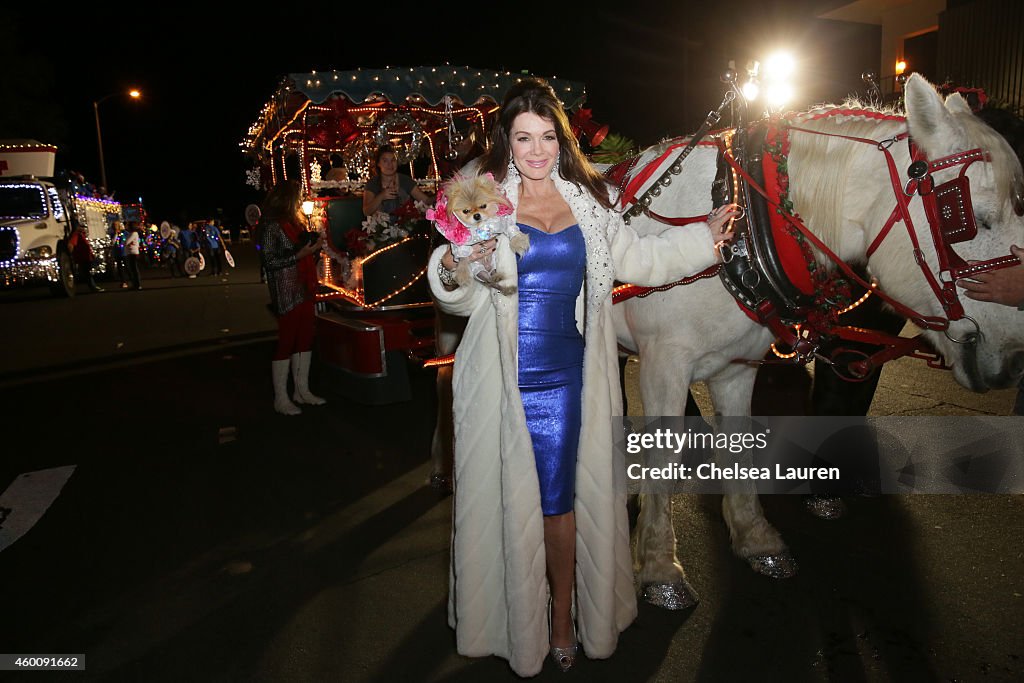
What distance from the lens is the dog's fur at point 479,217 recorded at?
7.16 ft

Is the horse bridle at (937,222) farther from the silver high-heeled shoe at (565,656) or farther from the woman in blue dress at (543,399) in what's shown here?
the silver high-heeled shoe at (565,656)

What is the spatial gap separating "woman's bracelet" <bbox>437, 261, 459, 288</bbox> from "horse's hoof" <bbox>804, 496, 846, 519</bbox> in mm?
2787

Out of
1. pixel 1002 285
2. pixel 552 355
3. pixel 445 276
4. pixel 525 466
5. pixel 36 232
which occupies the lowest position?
pixel 525 466

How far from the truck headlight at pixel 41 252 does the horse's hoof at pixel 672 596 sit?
17621 millimetres

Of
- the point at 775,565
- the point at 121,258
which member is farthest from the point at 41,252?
the point at 775,565

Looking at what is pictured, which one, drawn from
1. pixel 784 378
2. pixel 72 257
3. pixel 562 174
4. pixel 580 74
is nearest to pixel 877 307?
pixel 562 174

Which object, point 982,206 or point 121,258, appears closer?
point 982,206

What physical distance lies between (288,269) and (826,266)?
14.5ft

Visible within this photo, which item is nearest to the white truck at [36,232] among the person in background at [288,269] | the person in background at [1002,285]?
the person in background at [288,269]

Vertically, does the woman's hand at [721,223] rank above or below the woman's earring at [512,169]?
below

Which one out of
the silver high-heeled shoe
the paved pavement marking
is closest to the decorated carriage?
the paved pavement marking

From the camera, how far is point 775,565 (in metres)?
A: 3.34

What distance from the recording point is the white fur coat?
243 centimetres

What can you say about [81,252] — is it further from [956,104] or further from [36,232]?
[956,104]
